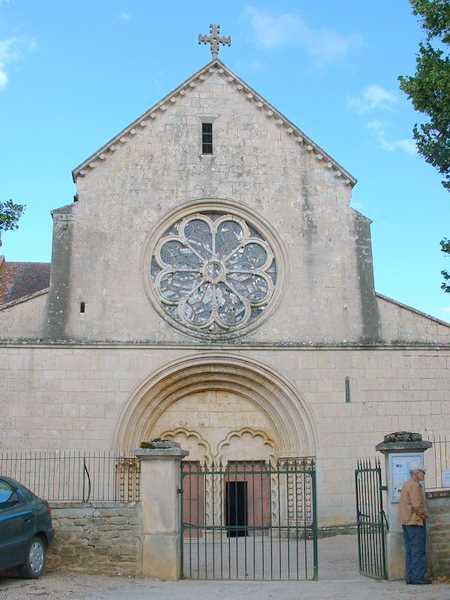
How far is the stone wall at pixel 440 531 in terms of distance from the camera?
11719mm

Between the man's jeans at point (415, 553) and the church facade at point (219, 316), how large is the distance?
25.3 ft

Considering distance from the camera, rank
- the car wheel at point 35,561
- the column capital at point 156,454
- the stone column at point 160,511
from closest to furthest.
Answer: the car wheel at point 35,561 < the stone column at point 160,511 < the column capital at point 156,454

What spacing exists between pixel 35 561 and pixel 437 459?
11440 mm

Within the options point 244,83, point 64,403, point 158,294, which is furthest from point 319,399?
point 244,83

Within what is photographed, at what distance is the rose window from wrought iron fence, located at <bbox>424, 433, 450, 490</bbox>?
542cm

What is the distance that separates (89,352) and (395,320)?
7757 millimetres

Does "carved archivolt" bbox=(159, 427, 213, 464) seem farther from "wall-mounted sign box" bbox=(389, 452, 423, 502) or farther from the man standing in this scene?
the man standing

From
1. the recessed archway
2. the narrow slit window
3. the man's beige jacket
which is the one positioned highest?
the narrow slit window

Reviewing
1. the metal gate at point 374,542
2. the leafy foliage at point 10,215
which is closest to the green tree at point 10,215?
the leafy foliage at point 10,215

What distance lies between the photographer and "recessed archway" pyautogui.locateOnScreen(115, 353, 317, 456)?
754 inches

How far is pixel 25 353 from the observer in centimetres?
1898

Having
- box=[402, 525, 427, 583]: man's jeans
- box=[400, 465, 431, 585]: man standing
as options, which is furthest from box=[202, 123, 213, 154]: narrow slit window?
box=[402, 525, 427, 583]: man's jeans

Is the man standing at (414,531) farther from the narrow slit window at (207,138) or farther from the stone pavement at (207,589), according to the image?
the narrow slit window at (207,138)

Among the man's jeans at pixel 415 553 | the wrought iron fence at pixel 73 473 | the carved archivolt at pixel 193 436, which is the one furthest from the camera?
the carved archivolt at pixel 193 436
